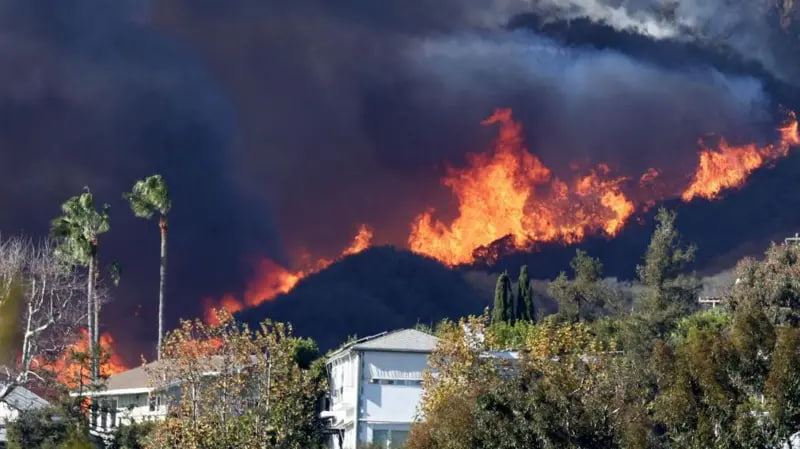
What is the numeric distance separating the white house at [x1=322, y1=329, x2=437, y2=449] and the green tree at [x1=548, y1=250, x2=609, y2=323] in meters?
20.3

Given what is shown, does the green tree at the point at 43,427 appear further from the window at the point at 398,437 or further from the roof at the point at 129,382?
the roof at the point at 129,382

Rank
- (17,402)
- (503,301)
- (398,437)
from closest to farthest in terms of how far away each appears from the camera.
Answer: (398,437) < (17,402) < (503,301)

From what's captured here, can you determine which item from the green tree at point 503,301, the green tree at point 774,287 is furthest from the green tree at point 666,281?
the green tree at point 503,301

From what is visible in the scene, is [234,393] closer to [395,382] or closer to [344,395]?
[395,382]

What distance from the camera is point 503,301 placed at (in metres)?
114

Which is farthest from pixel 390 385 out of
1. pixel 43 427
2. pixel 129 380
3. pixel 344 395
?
pixel 129 380

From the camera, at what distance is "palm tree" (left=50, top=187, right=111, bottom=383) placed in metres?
99.4

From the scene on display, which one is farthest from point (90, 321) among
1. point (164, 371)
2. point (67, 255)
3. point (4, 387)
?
point (164, 371)

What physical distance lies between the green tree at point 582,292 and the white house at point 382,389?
20341mm

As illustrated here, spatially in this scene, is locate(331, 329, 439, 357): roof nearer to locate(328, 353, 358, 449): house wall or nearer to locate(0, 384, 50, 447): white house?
locate(328, 353, 358, 449): house wall

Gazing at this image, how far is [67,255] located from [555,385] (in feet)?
181

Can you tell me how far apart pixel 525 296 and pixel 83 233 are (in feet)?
117

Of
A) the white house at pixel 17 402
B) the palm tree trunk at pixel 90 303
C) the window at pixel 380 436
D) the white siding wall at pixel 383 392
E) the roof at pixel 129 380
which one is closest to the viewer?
the window at pixel 380 436

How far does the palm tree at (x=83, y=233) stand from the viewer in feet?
326
